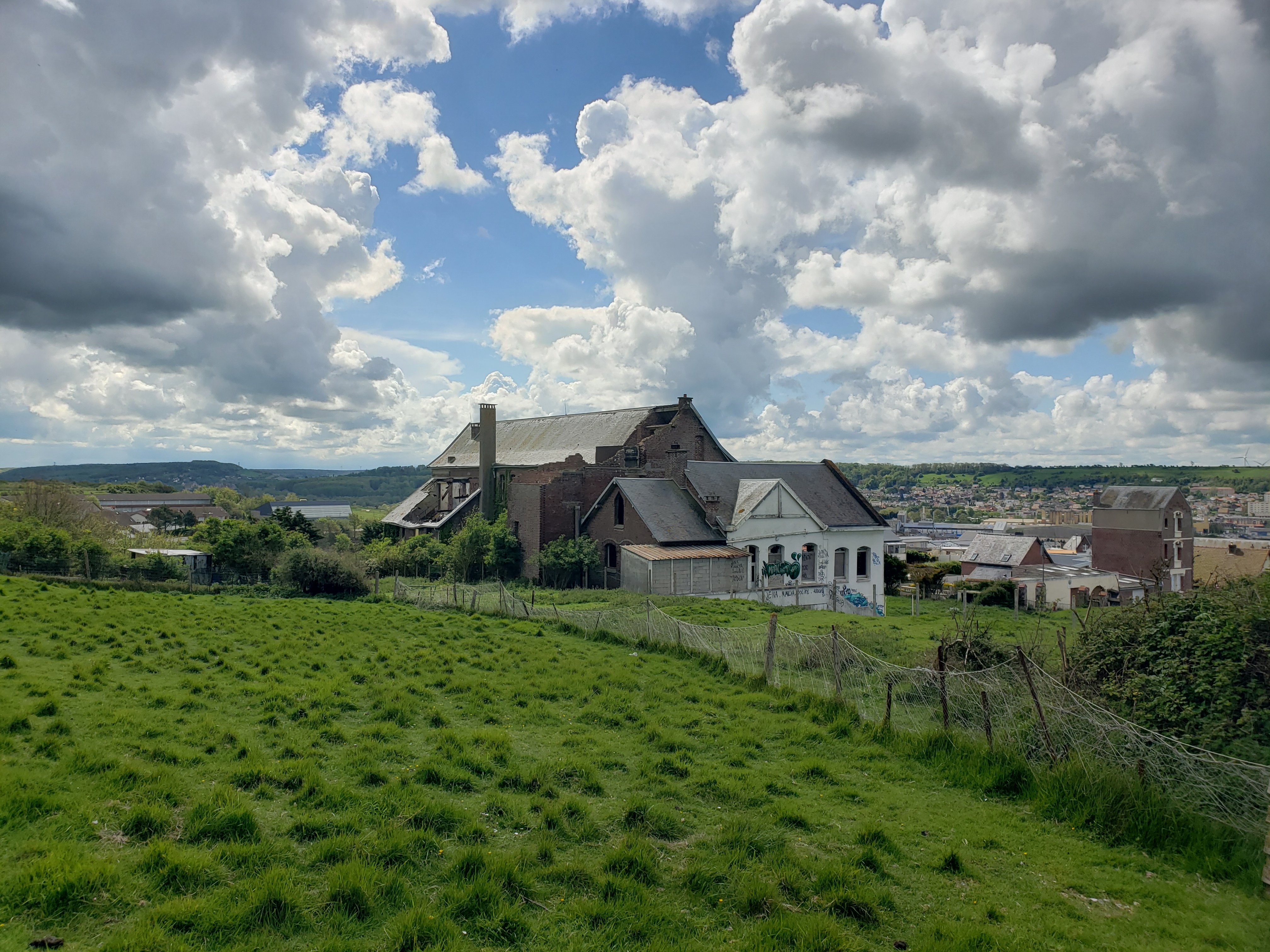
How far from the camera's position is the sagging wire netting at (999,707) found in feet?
23.2

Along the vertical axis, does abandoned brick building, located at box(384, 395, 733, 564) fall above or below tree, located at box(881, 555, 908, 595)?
above

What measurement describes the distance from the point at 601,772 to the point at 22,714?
7174 millimetres

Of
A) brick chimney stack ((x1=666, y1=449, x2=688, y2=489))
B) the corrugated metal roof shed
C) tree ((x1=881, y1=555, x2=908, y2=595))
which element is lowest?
tree ((x1=881, y1=555, x2=908, y2=595))

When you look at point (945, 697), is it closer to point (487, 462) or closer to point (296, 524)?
point (487, 462)

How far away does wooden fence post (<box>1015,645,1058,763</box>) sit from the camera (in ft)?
28.1

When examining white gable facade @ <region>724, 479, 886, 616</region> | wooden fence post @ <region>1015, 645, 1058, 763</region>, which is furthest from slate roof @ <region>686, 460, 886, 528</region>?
wooden fence post @ <region>1015, 645, 1058, 763</region>

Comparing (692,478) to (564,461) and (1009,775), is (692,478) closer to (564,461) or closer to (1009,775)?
(564,461)

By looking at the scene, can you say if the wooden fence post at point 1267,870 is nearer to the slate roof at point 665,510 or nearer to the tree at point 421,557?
the slate roof at point 665,510

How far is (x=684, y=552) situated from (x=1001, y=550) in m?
31.1

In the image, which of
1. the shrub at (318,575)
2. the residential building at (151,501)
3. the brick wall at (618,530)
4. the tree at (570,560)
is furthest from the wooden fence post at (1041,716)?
the residential building at (151,501)

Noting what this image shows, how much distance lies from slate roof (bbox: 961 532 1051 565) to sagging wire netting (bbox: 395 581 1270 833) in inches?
1602

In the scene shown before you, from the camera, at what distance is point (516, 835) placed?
275 inches

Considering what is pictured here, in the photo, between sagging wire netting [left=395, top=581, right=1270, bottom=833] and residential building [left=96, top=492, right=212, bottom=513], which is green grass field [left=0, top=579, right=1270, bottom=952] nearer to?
sagging wire netting [left=395, top=581, right=1270, bottom=833]

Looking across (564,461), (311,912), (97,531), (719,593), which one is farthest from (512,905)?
(97,531)
